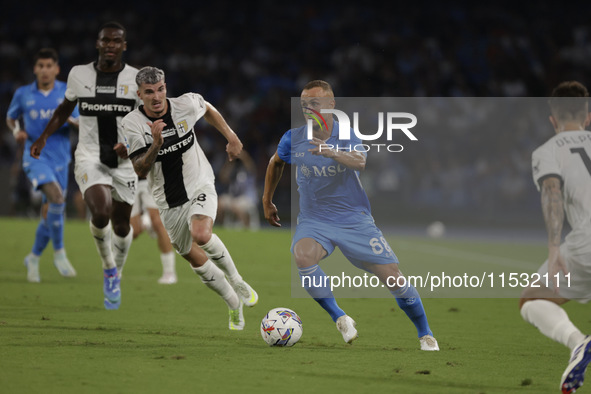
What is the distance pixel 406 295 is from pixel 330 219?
2.91ft

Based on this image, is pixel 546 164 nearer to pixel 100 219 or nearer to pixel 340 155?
pixel 340 155

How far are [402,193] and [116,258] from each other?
13.8 metres

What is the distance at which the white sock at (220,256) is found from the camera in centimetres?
713

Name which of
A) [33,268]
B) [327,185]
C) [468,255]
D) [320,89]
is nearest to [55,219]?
[33,268]

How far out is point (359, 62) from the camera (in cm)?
2548

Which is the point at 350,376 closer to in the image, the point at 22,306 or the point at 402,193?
the point at 22,306

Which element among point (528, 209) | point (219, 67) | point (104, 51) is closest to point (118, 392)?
point (104, 51)

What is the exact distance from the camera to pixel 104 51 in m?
8.32

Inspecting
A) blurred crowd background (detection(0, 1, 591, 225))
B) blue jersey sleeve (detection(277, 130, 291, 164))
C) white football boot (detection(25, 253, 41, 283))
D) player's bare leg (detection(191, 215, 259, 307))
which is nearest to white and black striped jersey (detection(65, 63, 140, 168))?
player's bare leg (detection(191, 215, 259, 307))

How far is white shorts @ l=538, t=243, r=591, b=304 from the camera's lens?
5.09 m

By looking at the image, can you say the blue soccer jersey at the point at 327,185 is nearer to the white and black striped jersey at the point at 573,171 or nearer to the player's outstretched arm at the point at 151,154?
the player's outstretched arm at the point at 151,154

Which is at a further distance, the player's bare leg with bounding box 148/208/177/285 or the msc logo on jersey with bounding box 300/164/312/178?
the player's bare leg with bounding box 148/208/177/285

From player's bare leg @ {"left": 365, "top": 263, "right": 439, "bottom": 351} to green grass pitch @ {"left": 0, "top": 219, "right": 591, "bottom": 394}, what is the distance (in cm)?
17

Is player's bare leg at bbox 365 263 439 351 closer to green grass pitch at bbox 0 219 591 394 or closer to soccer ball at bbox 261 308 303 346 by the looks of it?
green grass pitch at bbox 0 219 591 394
